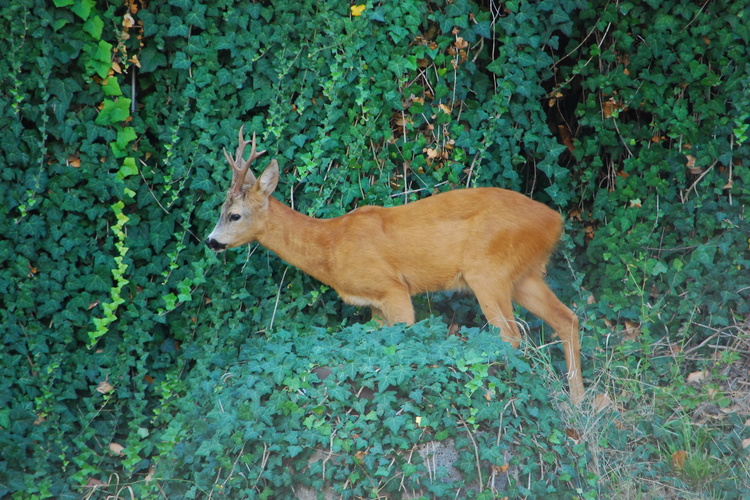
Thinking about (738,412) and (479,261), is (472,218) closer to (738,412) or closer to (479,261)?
(479,261)

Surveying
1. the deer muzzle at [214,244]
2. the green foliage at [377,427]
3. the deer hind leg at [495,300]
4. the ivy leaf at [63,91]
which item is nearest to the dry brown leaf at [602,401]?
the deer hind leg at [495,300]

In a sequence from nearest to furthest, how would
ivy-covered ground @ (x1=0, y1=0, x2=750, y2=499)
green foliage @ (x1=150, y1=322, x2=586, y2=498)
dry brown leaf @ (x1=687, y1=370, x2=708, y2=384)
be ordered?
green foliage @ (x1=150, y1=322, x2=586, y2=498) < ivy-covered ground @ (x1=0, y1=0, x2=750, y2=499) < dry brown leaf @ (x1=687, y1=370, x2=708, y2=384)

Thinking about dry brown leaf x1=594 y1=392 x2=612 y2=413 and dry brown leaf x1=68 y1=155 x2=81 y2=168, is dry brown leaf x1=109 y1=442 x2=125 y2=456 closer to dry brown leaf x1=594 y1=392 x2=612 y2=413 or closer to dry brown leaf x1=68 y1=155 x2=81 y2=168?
dry brown leaf x1=68 y1=155 x2=81 y2=168

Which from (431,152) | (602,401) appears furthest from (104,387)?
(602,401)

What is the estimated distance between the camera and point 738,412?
6.78m

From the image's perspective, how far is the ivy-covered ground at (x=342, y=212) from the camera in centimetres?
587

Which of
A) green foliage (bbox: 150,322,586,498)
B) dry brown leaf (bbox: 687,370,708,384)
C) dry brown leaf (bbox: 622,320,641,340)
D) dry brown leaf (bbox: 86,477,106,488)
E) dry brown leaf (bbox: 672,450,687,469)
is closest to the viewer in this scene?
green foliage (bbox: 150,322,586,498)

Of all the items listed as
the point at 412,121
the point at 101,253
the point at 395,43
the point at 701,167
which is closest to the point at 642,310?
the point at 701,167

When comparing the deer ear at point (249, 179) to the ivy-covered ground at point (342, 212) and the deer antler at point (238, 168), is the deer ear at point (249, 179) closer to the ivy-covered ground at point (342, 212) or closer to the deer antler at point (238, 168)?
the deer antler at point (238, 168)

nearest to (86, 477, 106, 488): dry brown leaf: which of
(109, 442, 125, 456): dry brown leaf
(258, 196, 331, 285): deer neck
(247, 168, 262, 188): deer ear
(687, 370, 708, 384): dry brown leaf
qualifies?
(109, 442, 125, 456): dry brown leaf

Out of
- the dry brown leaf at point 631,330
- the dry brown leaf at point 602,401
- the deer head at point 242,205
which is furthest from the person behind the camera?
the dry brown leaf at point 631,330

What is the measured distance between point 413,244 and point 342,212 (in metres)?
0.93

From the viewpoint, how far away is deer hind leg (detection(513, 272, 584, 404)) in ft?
23.5

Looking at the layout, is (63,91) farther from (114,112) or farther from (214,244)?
(214,244)
